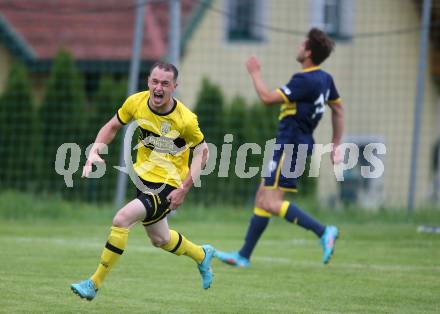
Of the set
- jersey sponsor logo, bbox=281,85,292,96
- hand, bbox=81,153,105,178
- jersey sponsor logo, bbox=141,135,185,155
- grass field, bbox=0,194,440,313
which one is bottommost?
grass field, bbox=0,194,440,313

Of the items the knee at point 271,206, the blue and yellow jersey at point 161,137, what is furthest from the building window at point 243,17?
the blue and yellow jersey at point 161,137

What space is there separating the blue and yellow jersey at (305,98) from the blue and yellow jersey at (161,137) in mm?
1852

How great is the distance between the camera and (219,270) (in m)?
9.05

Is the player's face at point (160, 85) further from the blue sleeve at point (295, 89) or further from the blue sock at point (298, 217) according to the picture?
the blue sock at point (298, 217)

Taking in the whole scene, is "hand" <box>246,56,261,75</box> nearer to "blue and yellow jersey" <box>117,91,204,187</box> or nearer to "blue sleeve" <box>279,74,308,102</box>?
"blue sleeve" <box>279,74,308,102</box>

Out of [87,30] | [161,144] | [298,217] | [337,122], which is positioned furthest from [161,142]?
[87,30]

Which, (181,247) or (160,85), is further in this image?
(181,247)

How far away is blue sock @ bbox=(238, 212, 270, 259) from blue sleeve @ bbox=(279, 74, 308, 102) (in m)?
1.14

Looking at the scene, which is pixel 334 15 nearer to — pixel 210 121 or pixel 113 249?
pixel 210 121

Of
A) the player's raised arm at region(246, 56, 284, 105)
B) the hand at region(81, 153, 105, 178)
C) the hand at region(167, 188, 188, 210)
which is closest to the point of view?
the hand at region(81, 153, 105, 178)

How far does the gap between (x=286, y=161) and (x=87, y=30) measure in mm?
11604

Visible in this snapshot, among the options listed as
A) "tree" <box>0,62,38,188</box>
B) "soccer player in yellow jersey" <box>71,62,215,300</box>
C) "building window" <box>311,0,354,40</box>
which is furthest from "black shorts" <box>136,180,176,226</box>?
"building window" <box>311,0,354,40</box>

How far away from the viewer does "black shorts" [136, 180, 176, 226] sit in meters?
7.11

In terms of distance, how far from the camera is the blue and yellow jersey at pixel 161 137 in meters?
7.35
